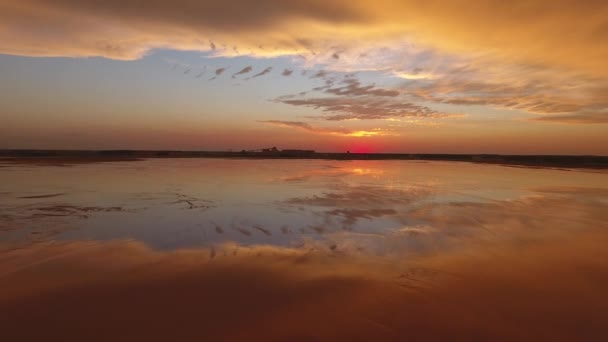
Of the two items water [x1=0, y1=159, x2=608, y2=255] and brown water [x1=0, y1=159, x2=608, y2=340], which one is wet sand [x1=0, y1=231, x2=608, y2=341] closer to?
brown water [x1=0, y1=159, x2=608, y2=340]

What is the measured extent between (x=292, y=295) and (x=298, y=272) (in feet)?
2.77

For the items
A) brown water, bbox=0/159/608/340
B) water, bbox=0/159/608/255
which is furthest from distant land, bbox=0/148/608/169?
brown water, bbox=0/159/608/340

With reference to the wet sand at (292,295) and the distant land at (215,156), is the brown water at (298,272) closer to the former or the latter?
the wet sand at (292,295)

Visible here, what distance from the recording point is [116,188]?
582 inches

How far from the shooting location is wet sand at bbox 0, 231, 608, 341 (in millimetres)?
3641

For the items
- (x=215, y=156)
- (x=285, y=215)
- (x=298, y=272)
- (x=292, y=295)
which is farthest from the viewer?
(x=215, y=156)

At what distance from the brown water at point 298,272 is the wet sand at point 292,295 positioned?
0.07ft

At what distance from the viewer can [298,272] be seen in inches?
211

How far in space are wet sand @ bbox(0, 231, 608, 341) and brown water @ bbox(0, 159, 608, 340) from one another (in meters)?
0.02

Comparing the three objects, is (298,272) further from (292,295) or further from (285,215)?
(285,215)

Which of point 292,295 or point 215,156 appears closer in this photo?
point 292,295

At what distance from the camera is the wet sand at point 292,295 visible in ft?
11.9

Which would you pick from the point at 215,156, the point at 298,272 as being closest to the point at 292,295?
the point at 298,272

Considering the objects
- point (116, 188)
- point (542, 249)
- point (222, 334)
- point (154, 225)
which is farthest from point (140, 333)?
point (116, 188)
